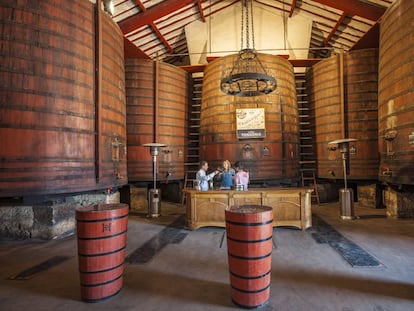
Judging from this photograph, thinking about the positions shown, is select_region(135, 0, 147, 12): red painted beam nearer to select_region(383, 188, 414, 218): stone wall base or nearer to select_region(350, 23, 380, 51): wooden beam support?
select_region(350, 23, 380, 51): wooden beam support

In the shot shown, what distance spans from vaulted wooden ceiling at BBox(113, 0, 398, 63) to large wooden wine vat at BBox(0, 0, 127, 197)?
3545 mm

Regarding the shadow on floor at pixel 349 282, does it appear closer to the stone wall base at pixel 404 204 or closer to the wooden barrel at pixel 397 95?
the wooden barrel at pixel 397 95

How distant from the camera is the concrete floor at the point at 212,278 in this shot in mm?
2598

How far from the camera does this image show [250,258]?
2555 millimetres

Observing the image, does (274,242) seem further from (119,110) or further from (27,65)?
(27,65)

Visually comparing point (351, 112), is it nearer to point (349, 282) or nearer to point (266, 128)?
point (266, 128)

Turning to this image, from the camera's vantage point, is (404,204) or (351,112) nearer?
(404,204)

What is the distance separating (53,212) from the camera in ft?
16.5

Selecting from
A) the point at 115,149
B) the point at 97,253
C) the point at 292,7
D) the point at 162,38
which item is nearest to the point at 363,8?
the point at 292,7

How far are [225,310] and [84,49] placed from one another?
5407mm

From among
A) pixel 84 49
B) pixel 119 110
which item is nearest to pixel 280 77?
pixel 119 110

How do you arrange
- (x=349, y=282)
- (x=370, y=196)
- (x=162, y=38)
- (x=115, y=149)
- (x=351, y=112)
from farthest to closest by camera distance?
(x=162, y=38) → (x=351, y=112) → (x=370, y=196) → (x=115, y=149) → (x=349, y=282)

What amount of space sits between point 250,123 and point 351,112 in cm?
337

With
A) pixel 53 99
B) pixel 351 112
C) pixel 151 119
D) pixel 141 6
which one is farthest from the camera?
pixel 141 6
